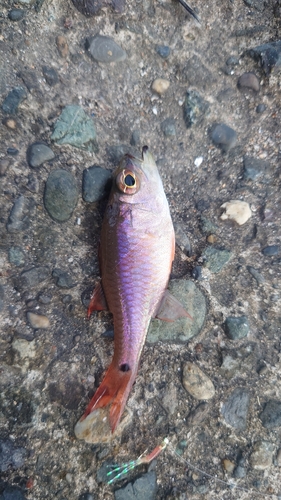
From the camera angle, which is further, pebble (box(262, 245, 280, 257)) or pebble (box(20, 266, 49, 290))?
pebble (box(262, 245, 280, 257))

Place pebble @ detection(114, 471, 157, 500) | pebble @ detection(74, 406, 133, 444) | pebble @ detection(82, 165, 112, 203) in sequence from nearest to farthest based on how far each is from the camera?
pebble @ detection(114, 471, 157, 500) → pebble @ detection(74, 406, 133, 444) → pebble @ detection(82, 165, 112, 203)

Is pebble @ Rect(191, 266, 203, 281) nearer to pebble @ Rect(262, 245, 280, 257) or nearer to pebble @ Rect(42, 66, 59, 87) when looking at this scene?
pebble @ Rect(262, 245, 280, 257)

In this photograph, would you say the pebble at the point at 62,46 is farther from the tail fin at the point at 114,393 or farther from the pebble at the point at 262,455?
the pebble at the point at 262,455

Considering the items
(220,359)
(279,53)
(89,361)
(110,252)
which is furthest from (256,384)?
(279,53)

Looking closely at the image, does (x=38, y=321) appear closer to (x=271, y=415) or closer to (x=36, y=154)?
(x=36, y=154)

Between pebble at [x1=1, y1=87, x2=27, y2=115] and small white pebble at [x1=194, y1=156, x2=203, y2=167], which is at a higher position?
pebble at [x1=1, y1=87, x2=27, y2=115]

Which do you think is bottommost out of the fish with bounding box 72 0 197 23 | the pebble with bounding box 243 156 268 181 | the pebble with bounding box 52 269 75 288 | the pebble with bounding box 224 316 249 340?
the pebble with bounding box 224 316 249 340

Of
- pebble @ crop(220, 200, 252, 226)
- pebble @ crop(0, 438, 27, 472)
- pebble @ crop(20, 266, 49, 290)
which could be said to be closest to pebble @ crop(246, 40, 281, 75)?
pebble @ crop(220, 200, 252, 226)
